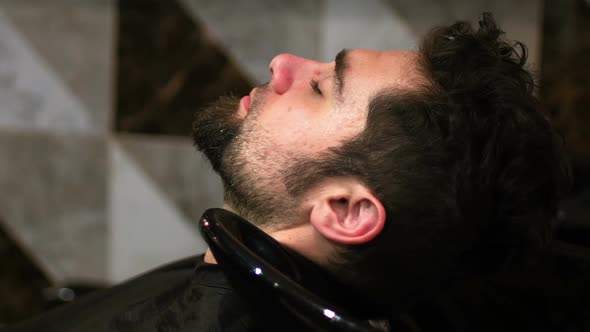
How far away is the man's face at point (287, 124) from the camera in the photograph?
1.14 m

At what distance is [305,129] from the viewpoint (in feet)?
3.79

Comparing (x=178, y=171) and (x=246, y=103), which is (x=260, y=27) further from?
(x=246, y=103)

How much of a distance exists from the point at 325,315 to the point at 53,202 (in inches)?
61.4

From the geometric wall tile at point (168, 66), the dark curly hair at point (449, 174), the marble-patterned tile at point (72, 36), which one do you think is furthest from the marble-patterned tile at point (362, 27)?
the dark curly hair at point (449, 174)

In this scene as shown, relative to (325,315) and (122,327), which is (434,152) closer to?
(325,315)

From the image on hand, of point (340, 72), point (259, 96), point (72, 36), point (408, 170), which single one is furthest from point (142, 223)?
point (408, 170)

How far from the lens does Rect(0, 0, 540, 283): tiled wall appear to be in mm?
2014

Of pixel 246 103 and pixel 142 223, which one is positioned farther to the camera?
pixel 142 223

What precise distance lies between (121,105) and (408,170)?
50.1 inches

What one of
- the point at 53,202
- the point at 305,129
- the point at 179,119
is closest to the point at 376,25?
the point at 179,119

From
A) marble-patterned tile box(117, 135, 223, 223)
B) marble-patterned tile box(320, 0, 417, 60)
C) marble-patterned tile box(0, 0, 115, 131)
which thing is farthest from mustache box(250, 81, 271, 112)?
marble-patterned tile box(0, 0, 115, 131)

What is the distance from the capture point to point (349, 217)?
110cm

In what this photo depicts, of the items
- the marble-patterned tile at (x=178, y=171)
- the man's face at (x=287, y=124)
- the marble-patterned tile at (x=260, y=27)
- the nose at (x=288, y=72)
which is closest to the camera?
the man's face at (x=287, y=124)

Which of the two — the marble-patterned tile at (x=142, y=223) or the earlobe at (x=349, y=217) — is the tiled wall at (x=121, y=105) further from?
the earlobe at (x=349, y=217)
